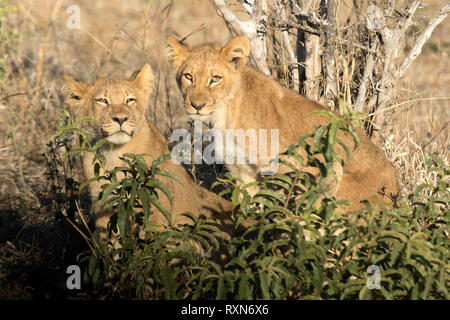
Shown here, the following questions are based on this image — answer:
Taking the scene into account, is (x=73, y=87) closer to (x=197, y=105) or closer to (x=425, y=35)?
(x=197, y=105)

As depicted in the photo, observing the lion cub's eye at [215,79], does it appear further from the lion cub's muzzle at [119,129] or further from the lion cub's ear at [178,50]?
the lion cub's muzzle at [119,129]

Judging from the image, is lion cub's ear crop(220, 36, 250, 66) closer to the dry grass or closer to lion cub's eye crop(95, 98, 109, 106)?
lion cub's eye crop(95, 98, 109, 106)

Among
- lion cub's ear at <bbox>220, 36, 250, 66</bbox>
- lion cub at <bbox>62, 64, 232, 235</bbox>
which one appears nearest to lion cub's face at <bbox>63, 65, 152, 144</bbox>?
lion cub at <bbox>62, 64, 232, 235</bbox>

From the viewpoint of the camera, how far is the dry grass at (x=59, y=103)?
4836mm

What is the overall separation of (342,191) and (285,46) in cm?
167

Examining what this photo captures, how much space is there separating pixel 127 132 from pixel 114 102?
0.27 m

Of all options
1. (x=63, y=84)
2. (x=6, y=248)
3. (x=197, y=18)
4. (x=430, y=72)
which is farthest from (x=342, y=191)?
(x=197, y=18)

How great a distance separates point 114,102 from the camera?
436 centimetres

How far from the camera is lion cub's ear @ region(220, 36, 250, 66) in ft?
15.4

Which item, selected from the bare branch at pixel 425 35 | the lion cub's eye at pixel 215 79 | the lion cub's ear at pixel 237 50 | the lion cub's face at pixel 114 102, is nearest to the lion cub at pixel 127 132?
the lion cub's face at pixel 114 102

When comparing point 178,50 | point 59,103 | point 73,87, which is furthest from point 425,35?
point 59,103

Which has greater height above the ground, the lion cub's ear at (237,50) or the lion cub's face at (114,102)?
the lion cub's ear at (237,50)

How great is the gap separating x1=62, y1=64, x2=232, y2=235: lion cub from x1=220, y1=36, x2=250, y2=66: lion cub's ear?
2.04 ft
